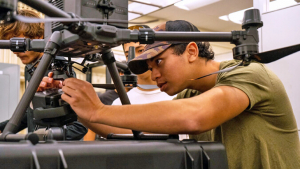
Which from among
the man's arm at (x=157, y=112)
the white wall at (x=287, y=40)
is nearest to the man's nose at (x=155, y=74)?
the man's arm at (x=157, y=112)

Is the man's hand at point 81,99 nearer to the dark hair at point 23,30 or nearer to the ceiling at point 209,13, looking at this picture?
the dark hair at point 23,30

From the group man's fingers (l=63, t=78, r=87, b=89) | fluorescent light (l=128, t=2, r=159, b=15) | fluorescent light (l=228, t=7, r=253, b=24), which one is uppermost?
fluorescent light (l=228, t=7, r=253, b=24)

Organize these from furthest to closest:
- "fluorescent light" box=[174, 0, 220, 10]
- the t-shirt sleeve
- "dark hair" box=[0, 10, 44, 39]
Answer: "fluorescent light" box=[174, 0, 220, 10] < "dark hair" box=[0, 10, 44, 39] < the t-shirt sleeve

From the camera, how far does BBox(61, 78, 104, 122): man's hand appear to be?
29.3 inches

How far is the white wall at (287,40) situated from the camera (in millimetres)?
1438

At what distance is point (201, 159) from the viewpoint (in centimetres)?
61

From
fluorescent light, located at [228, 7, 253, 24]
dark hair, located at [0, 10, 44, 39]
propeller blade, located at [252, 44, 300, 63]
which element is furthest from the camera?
fluorescent light, located at [228, 7, 253, 24]

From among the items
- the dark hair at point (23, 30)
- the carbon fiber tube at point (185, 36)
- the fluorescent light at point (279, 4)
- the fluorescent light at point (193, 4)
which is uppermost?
the fluorescent light at point (193, 4)

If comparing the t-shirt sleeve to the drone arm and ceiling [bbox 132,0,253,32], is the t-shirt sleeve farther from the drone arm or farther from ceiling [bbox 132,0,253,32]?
ceiling [bbox 132,0,253,32]

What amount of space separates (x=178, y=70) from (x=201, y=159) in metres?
0.47

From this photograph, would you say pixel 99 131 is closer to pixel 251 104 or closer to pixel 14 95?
pixel 251 104

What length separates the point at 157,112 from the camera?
74 centimetres

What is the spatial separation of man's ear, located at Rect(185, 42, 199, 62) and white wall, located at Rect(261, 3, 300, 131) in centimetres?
63

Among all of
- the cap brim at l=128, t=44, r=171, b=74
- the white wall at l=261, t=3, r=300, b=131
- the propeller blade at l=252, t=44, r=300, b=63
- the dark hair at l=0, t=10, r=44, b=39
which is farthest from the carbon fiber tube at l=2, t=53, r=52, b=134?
the white wall at l=261, t=3, r=300, b=131
